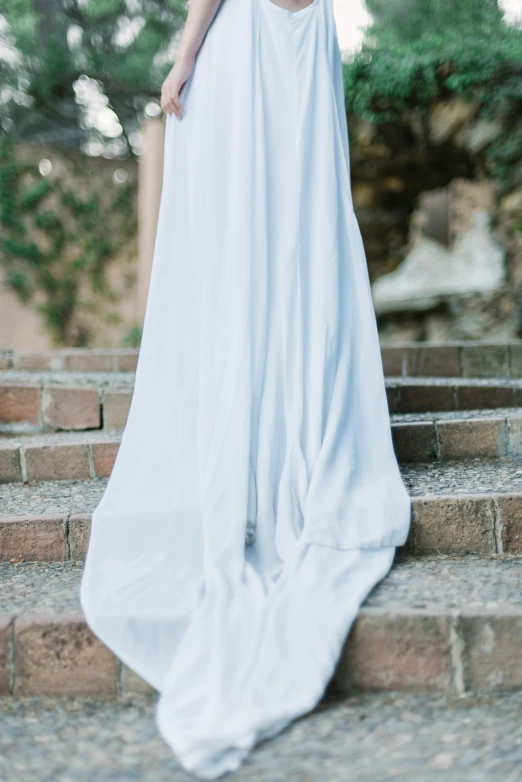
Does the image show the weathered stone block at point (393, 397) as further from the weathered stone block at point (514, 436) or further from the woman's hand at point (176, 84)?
the woman's hand at point (176, 84)

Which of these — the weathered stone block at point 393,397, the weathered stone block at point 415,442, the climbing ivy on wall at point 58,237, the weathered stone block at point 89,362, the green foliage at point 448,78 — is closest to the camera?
the weathered stone block at point 415,442

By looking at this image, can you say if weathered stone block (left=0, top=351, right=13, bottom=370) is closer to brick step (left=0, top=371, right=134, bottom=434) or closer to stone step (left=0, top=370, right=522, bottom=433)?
brick step (left=0, top=371, right=134, bottom=434)

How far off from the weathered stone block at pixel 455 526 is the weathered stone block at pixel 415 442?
69 cm

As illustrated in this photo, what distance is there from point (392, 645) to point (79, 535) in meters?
1.01

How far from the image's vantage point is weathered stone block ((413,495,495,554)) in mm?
1973

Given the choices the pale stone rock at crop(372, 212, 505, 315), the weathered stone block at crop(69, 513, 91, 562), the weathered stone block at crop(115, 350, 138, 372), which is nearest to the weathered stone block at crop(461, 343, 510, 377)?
the pale stone rock at crop(372, 212, 505, 315)

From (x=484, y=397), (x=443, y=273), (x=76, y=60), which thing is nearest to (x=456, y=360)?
(x=484, y=397)

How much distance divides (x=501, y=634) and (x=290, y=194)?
4.47ft

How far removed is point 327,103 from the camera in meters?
2.19

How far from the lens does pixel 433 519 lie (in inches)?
77.7

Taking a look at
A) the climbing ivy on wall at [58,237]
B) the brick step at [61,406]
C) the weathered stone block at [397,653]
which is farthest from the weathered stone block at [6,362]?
the weathered stone block at [397,653]

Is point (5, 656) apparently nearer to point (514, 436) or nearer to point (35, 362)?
point (514, 436)

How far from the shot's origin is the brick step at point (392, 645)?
4.94ft

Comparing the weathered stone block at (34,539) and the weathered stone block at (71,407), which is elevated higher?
the weathered stone block at (71,407)
